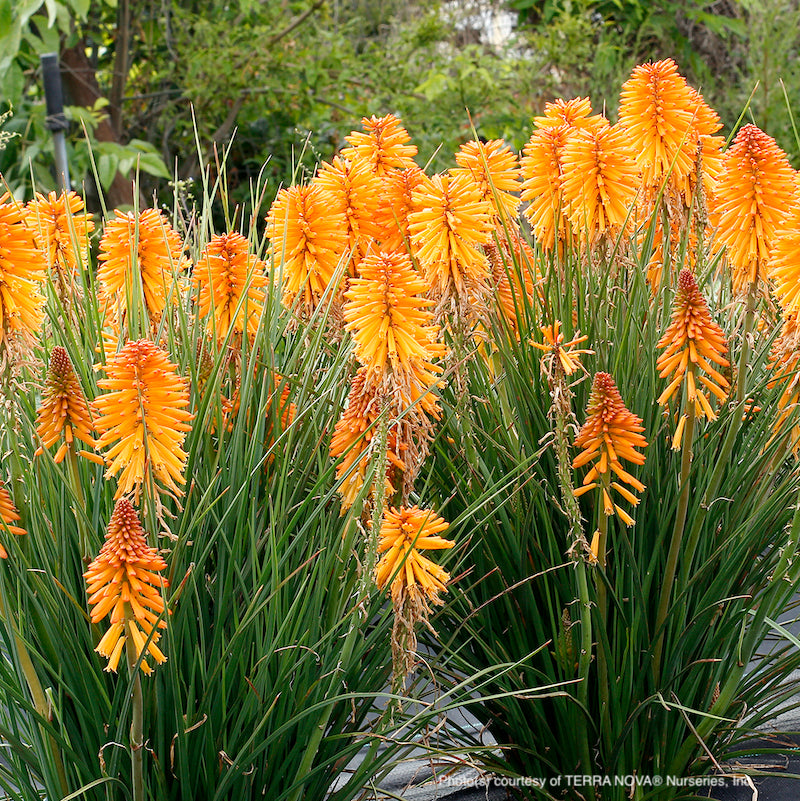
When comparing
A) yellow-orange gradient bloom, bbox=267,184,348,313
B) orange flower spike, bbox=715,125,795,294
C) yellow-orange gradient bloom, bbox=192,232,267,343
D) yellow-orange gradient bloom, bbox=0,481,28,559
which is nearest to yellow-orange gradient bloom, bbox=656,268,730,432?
orange flower spike, bbox=715,125,795,294

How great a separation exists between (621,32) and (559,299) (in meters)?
8.40

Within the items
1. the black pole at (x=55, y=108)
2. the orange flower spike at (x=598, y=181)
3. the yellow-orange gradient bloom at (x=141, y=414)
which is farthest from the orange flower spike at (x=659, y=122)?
the black pole at (x=55, y=108)

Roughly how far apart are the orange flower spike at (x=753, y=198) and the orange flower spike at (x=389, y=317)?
598 millimetres

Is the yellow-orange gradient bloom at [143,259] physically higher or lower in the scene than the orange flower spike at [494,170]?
lower

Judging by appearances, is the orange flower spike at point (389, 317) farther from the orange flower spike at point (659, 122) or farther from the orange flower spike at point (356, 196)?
the orange flower spike at point (659, 122)

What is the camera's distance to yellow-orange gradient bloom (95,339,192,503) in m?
1.17

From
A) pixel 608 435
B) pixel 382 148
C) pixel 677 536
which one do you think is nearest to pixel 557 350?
pixel 608 435

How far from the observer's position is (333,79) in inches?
302

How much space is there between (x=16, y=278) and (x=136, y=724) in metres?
0.63

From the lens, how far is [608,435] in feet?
4.52

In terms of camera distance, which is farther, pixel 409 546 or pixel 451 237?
pixel 451 237

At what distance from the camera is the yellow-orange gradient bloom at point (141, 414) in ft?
3.84

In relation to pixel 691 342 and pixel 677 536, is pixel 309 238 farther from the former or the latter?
pixel 677 536

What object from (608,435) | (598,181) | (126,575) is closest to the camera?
(126,575)
